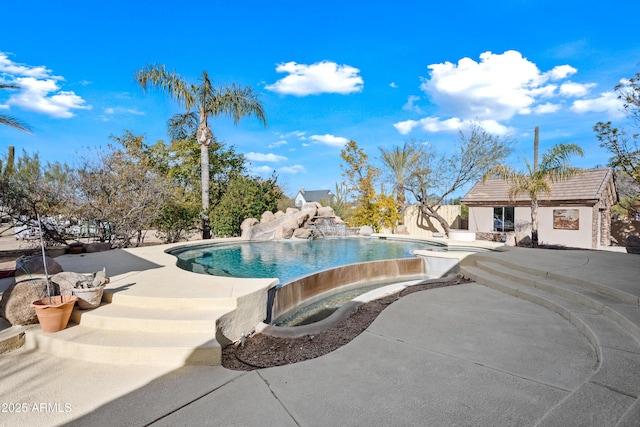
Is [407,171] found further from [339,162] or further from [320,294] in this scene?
[320,294]

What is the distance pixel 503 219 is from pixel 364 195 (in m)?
7.34

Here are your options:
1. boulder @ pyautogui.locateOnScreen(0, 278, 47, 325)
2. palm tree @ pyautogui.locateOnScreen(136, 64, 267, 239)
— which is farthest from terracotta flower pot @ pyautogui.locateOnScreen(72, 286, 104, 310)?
palm tree @ pyautogui.locateOnScreen(136, 64, 267, 239)

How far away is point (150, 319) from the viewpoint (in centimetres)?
318

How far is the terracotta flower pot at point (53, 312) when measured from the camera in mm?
3027

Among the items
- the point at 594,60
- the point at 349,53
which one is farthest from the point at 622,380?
the point at 349,53

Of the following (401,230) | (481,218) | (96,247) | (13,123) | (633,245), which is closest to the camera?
(13,123)

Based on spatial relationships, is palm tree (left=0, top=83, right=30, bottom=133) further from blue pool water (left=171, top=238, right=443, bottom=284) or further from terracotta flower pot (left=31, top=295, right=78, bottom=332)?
terracotta flower pot (left=31, top=295, right=78, bottom=332)

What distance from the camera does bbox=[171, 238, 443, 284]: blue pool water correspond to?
23.1ft

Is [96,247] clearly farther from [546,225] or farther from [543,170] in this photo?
[546,225]

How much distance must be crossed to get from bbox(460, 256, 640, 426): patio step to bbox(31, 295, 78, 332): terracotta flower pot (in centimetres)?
413

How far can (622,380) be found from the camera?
6.99 feet

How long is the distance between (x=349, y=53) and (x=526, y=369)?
14283 mm

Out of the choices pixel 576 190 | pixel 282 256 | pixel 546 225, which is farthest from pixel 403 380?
pixel 576 190

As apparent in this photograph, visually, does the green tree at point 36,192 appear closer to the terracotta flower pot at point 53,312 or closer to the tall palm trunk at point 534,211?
the terracotta flower pot at point 53,312
